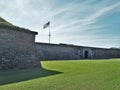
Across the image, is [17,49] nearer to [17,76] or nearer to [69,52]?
[17,76]

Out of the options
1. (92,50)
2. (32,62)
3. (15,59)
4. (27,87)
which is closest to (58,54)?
(92,50)

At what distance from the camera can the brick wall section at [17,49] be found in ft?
44.4

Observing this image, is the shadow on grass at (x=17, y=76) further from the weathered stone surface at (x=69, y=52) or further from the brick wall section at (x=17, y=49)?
the weathered stone surface at (x=69, y=52)

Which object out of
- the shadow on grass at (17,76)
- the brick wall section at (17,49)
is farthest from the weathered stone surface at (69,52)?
the shadow on grass at (17,76)

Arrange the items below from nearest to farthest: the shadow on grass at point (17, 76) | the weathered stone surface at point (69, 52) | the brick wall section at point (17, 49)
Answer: the shadow on grass at point (17, 76) → the brick wall section at point (17, 49) → the weathered stone surface at point (69, 52)

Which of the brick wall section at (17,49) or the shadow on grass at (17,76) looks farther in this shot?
the brick wall section at (17,49)

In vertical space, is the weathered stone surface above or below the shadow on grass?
above

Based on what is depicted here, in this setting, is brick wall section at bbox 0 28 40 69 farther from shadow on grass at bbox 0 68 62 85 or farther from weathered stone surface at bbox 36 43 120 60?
weathered stone surface at bbox 36 43 120 60

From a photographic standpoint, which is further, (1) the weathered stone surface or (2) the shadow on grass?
(1) the weathered stone surface

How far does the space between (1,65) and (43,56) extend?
43.3ft

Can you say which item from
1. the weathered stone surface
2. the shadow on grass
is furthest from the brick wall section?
the weathered stone surface

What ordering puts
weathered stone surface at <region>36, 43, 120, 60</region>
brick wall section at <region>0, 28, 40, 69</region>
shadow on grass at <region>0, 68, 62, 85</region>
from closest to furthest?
shadow on grass at <region>0, 68, 62, 85</region>
brick wall section at <region>0, 28, 40, 69</region>
weathered stone surface at <region>36, 43, 120, 60</region>

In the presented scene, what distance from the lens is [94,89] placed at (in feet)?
22.7

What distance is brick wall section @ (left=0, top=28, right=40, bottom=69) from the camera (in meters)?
13.5
